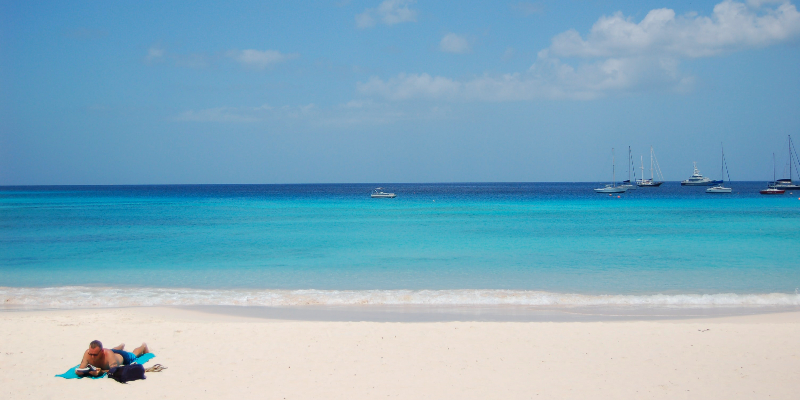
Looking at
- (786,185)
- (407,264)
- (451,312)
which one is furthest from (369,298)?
(786,185)

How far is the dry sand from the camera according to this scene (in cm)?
584

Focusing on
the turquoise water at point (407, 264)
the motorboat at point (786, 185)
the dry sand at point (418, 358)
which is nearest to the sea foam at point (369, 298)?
the turquoise water at point (407, 264)

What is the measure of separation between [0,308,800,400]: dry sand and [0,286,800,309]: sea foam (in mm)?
1764

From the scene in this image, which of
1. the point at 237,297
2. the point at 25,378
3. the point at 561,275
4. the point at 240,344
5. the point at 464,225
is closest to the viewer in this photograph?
the point at 25,378

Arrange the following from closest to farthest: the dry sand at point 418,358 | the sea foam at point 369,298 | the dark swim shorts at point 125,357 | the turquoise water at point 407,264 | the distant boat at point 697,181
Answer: the dry sand at point 418,358 < the dark swim shorts at point 125,357 < the sea foam at point 369,298 < the turquoise water at point 407,264 < the distant boat at point 697,181

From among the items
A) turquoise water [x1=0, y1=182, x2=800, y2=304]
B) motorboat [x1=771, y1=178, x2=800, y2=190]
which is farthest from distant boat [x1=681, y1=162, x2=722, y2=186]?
turquoise water [x1=0, y1=182, x2=800, y2=304]

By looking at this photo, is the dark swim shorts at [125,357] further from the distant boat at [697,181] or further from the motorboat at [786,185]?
Result: the distant boat at [697,181]

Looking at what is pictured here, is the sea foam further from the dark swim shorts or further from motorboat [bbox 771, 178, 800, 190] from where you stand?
motorboat [bbox 771, 178, 800, 190]

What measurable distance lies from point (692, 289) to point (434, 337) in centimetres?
802

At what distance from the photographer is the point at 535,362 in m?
6.78

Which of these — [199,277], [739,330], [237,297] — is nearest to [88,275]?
[199,277]

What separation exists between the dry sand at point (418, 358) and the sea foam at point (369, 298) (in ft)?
5.79

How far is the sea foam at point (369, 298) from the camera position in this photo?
434 inches

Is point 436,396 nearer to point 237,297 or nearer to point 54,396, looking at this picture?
point 54,396
